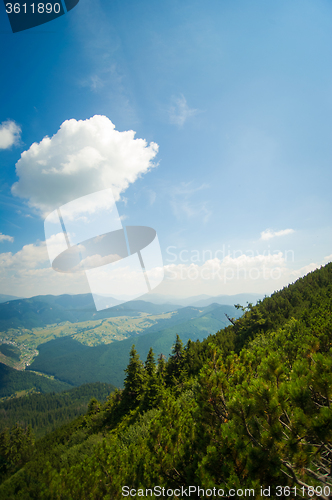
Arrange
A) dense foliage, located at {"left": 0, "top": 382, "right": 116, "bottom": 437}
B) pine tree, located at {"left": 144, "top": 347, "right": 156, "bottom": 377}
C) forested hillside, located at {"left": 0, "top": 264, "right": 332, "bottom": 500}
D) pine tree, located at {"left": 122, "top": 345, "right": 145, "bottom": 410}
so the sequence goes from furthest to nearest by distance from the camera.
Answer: dense foliage, located at {"left": 0, "top": 382, "right": 116, "bottom": 437}, pine tree, located at {"left": 144, "top": 347, "right": 156, "bottom": 377}, pine tree, located at {"left": 122, "top": 345, "right": 145, "bottom": 410}, forested hillside, located at {"left": 0, "top": 264, "right": 332, "bottom": 500}

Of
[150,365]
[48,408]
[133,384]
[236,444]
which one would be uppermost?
[236,444]

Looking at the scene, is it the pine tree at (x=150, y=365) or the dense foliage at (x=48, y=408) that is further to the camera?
the dense foliage at (x=48, y=408)

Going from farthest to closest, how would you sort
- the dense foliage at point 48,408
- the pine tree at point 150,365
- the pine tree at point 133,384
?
the dense foliage at point 48,408, the pine tree at point 150,365, the pine tree at point 133,384

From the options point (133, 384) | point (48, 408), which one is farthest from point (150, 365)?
point (48, 408)

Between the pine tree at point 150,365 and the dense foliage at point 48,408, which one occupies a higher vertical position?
the pine tree at point 150,365

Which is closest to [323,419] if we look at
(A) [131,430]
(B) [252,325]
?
(A) [131,430]

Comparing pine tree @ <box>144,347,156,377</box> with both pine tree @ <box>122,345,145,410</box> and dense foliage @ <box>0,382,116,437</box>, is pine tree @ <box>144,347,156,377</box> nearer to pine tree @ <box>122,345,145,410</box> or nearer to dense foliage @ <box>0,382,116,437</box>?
pine tree @ <box>122,345,145,410</box>

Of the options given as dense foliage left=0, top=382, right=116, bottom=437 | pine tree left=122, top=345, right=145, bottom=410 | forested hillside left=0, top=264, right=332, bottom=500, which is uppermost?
forested hillside left=0, top=264, right=332, bottom=500

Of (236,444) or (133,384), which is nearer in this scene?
(236,444)

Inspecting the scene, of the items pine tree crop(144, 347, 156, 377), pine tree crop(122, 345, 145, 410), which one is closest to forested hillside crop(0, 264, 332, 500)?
pine tree crop(122, 345, 145, 410)

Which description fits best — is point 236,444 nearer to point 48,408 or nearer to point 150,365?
point 150,365

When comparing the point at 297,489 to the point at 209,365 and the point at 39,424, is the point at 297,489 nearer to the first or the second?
the point at 209,365

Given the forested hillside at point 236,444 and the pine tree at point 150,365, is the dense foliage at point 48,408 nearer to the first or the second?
the pine tree at point 150,365

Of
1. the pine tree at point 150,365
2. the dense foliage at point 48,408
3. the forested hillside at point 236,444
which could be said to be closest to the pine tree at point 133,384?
the pine tree at point 150,365
